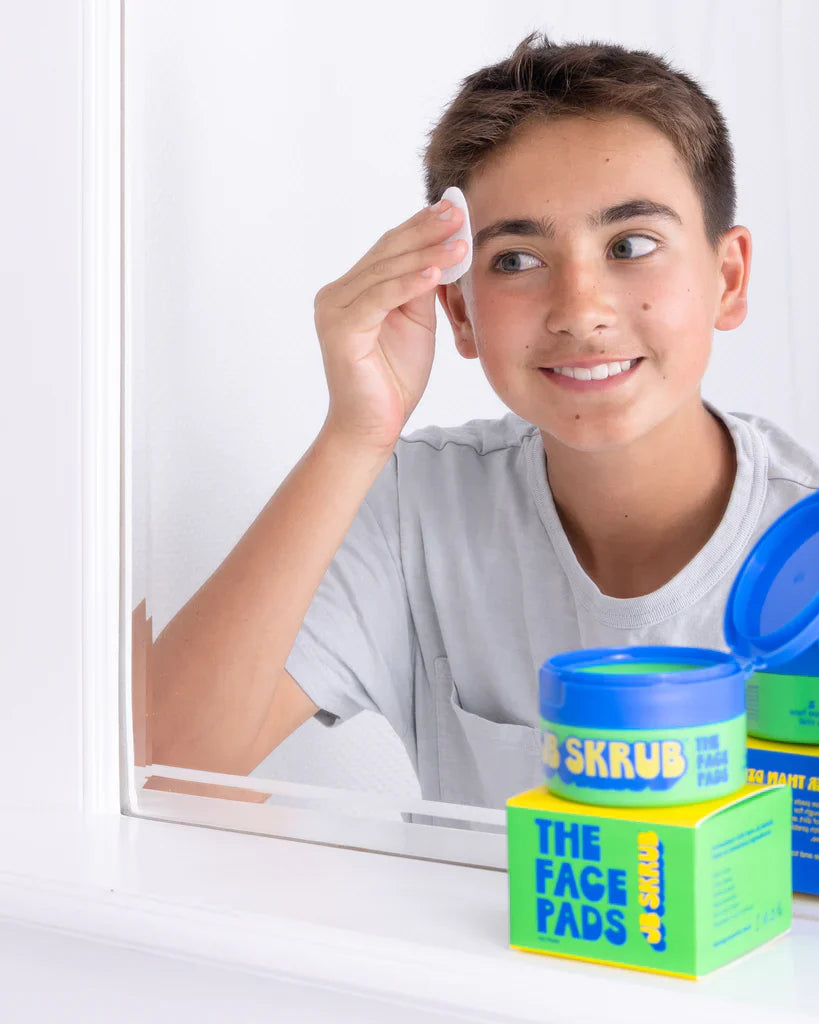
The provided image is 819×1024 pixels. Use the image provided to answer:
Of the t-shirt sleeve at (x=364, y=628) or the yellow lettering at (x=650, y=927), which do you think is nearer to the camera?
the yellow lettering at (x=650, y=927)

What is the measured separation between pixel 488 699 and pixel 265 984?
1.13 feet

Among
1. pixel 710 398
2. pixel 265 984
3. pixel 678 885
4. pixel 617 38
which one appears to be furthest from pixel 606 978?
pixel 617 38

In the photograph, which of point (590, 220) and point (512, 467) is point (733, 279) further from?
point (512, 467)

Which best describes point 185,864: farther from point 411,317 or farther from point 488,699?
point 411,317

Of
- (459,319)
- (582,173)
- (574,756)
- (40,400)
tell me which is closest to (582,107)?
(582,173)

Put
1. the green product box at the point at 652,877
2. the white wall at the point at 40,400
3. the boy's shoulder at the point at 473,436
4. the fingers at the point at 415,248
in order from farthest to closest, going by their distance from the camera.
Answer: the boy's shoulder at the point at 473,436
the fingers at the point at 415,248
the white wall at the point at 40,400
the green product box at the point at 652,877

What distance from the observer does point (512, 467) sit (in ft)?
2.88

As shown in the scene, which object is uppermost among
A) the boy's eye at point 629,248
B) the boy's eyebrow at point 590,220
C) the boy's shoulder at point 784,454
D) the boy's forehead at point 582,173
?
the boy's forehead at point 582,173

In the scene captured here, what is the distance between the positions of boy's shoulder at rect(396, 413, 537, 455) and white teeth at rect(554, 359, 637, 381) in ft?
0.24

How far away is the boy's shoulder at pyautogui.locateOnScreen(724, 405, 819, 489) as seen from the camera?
25.1 inches

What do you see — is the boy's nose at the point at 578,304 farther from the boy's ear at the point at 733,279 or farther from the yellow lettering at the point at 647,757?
the yellow lettering at the point at 647,757

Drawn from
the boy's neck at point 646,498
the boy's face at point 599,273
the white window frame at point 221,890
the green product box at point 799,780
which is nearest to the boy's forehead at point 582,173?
the boy's face at point 599,273

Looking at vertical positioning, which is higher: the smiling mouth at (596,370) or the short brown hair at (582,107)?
the short brown hair at (582,107)

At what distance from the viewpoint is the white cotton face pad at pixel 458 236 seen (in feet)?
2.31
